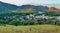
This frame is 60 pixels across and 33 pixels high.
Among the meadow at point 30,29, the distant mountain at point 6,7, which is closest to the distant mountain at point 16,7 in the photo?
the distant mountain at point 6,7

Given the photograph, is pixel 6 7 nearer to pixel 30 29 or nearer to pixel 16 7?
pixel 16 7

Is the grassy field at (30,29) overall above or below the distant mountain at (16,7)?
below

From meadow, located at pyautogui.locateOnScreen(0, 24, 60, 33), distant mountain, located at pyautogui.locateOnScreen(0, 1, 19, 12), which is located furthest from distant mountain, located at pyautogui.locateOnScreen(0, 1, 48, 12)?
meadow, located at pyautogui.locateOnScreen(0, 24, 60, 33)

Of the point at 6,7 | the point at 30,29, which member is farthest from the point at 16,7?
the point at 30,29

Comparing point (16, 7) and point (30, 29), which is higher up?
point (16, 7)

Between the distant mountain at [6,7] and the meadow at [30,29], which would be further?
the distant mountain at [6,7]

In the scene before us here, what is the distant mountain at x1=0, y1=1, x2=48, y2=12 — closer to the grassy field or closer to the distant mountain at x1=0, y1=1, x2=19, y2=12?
the distant mountain at x1=0, y1=1, x2=19, y2=12

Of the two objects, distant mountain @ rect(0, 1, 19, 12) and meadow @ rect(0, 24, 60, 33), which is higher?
distant mountain @ rect(0, 1, 19, 12)

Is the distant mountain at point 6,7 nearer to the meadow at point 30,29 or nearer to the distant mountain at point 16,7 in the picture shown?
the distant mountain at point 16,7

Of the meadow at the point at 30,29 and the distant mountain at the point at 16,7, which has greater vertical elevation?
the distant mountain at the point at 16,7

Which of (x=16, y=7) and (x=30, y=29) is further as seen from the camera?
(x=16, y=7)

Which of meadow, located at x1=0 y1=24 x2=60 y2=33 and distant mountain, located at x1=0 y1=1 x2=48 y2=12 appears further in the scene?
distant mountain, located at x1=0 y1=1 x2=48 y2=12
